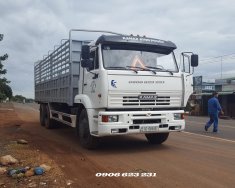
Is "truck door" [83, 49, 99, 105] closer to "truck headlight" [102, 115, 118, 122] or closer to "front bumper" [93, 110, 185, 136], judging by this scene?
"truck headlight" [102, 115, 118, 122]

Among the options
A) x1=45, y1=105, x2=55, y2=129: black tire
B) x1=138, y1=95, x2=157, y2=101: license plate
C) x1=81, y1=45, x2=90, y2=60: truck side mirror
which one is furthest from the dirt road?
x1=45, y1=105, x2=55, y2=129: black tire

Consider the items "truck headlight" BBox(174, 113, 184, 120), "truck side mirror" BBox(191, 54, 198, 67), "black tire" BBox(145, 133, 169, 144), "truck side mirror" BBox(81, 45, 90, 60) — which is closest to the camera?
"truck side mirror" BBox(81, 45, 90, 60)

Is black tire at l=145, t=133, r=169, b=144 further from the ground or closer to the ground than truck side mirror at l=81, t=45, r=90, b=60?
closer to the ground

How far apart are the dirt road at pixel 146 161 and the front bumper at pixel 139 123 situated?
1.86ft

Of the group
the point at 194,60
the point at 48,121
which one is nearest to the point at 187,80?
the point at 194,60

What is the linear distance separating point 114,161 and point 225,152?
2.87 m

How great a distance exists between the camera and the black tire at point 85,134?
906cm

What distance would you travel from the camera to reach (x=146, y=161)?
7742mm

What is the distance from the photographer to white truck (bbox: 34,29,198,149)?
8367 millimetres

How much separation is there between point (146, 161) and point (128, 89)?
171 centimetres

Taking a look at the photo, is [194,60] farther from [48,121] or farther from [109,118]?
[48,121]

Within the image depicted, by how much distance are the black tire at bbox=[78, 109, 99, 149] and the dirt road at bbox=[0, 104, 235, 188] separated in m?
0.18

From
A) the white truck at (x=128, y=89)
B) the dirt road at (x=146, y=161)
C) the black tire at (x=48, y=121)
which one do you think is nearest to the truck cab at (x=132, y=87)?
the white truck at (x=128, y=89)

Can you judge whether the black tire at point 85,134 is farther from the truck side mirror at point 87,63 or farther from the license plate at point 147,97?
the license plate at point 147,97
